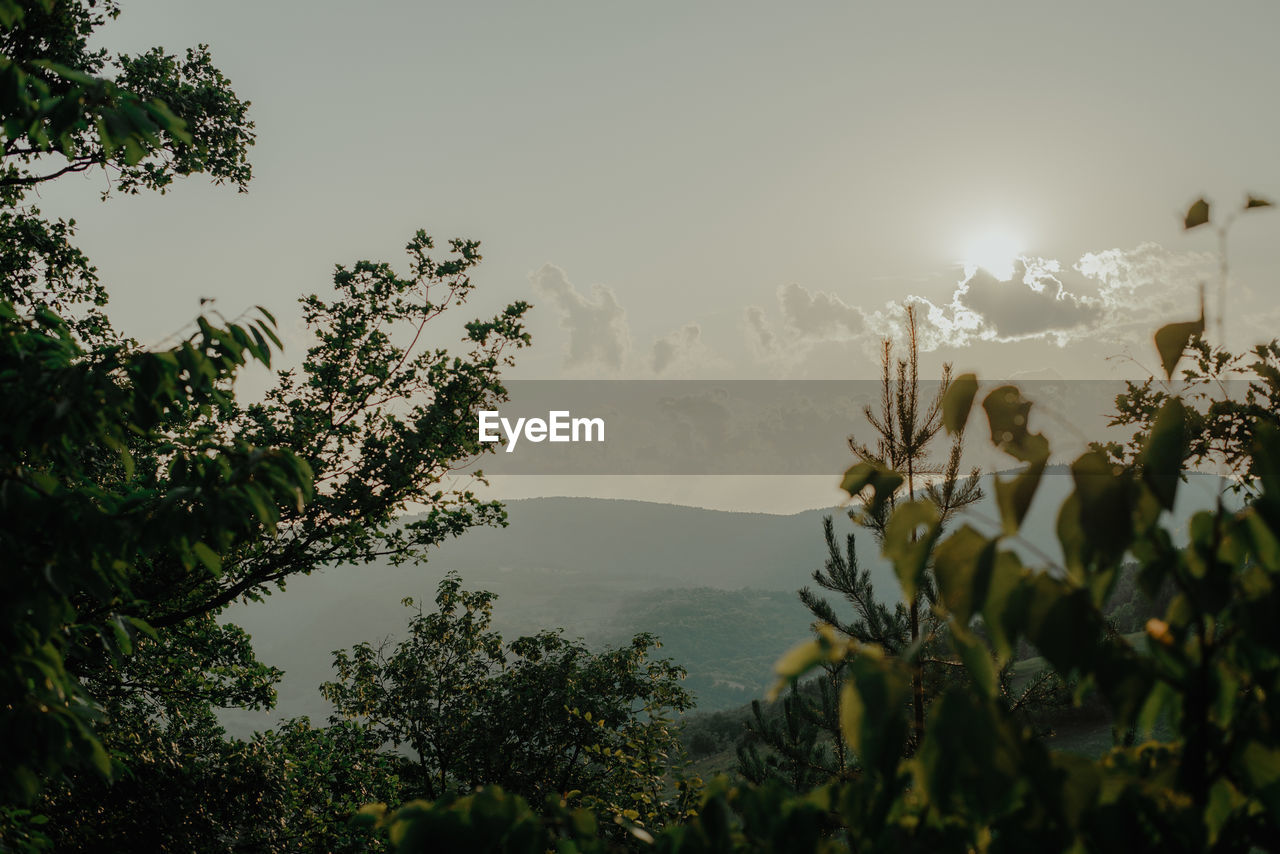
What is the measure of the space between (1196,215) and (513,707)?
1527cm

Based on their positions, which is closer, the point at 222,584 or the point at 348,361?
the point at 222,584

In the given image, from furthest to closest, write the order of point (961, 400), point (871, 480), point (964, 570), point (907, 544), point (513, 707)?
point (513, 707) < point (871, 480) < point (961, 400) < point (907, 544) < point (964, 570)

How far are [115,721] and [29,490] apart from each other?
12.1 m

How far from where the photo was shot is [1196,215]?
1.55 m

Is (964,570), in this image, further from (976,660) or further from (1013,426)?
(1013,426)

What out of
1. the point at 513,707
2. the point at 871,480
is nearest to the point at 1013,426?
the point at 871,480

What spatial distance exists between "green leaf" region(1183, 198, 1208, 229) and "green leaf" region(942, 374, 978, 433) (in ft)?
1.72

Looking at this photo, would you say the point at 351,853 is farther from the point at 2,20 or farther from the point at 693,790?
the point at 2,20

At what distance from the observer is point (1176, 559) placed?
1396 millimetres

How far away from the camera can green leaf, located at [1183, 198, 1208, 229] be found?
1.54 metres

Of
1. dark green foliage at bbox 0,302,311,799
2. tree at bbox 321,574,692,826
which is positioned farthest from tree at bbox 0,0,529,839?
tree at bbox 321,574,692,826

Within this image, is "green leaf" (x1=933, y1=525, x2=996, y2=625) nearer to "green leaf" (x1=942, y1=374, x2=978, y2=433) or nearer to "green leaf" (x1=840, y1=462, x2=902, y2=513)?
"green leaf" (x1=942, y1=374, x2=978, y2=433)

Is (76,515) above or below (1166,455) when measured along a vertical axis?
below

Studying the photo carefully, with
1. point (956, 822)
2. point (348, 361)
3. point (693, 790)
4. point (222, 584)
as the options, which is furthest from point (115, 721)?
point (956, 822)
